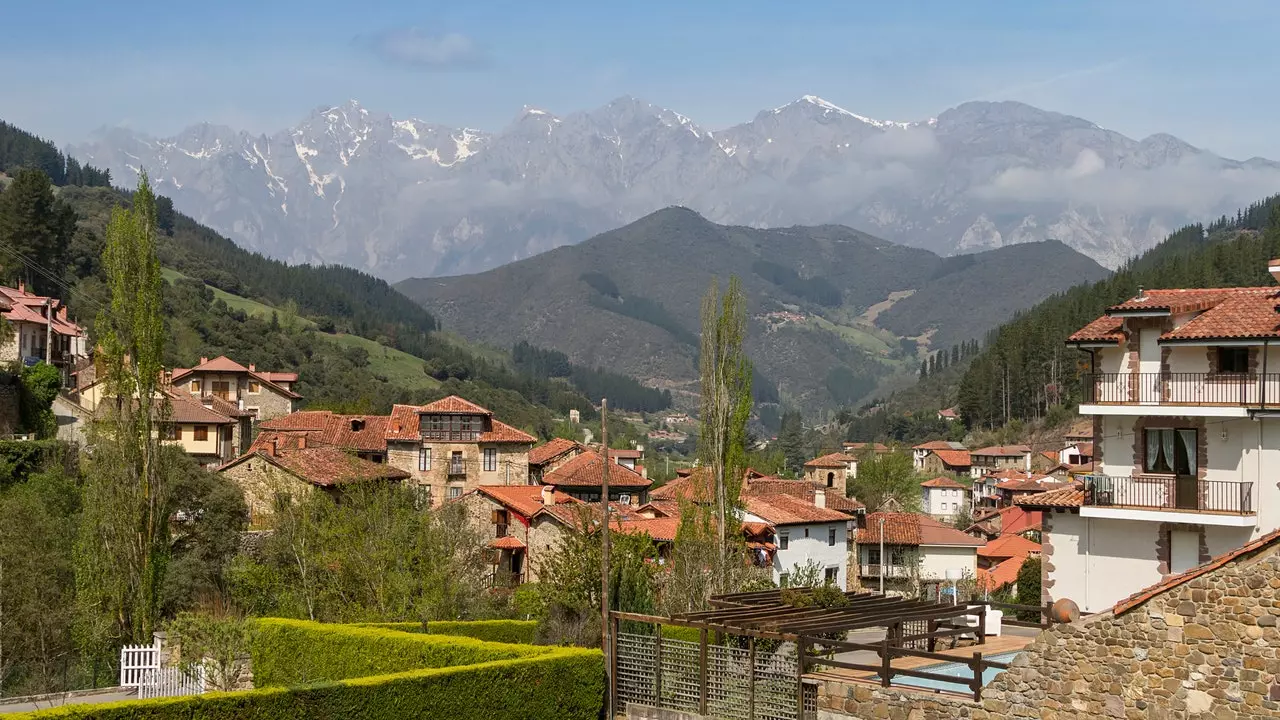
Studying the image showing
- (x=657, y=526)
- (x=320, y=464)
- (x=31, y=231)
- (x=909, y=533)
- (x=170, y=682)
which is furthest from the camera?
(x=31, y=231)

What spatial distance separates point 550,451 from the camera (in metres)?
88.1

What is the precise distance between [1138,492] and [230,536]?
1352 inches

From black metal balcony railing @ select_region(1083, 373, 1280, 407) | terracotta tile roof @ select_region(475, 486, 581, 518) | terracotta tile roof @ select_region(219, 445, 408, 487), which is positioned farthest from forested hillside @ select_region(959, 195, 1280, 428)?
black metal balcony railing @ select_region(1083, 373, 1280, 407)

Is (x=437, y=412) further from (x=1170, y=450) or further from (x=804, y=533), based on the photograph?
(x=1170, y=450)

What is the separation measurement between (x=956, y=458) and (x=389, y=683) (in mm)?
148085

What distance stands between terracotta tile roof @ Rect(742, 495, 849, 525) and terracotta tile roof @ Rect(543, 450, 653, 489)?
8533 millimetres

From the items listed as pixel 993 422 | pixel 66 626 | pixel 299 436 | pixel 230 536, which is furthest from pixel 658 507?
pixel 993 422

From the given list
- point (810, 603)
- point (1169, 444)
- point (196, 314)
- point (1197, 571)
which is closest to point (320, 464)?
point (810, 603)

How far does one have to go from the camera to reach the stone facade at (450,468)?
241 feet

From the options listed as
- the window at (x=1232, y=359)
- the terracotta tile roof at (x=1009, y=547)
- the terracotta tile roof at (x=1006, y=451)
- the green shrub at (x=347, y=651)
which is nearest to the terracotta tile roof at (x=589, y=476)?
the terracotta tile roof at (x=1009, y=547)

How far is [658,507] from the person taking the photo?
60.8 m

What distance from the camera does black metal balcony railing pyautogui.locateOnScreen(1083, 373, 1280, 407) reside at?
27.2 m

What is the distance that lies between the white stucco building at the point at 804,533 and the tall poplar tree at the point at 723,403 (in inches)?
845

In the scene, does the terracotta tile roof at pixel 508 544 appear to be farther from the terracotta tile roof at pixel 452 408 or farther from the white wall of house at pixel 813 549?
the terracotta tile roof at pixel 452 408
